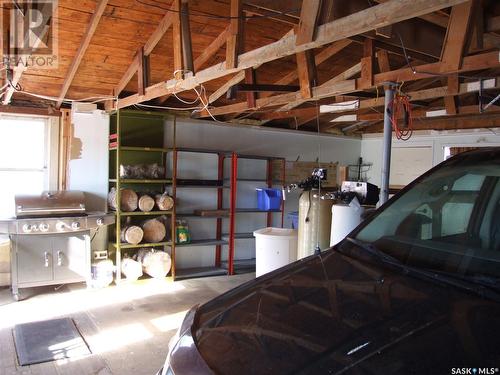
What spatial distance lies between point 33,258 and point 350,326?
4432 millimetres

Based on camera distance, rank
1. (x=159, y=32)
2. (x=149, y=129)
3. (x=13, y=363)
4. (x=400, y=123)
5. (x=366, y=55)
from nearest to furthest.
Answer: (x=13, y=363) → (x=366, y=55) → (x=159, y=32) → (x=400, y=123) → (x=149, y=129)

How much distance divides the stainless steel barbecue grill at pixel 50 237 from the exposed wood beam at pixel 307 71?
2894 mm

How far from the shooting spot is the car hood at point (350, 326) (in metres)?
1.06

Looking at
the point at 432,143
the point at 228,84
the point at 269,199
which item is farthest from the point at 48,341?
the point at 432,143

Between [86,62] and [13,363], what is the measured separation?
3.05 meters

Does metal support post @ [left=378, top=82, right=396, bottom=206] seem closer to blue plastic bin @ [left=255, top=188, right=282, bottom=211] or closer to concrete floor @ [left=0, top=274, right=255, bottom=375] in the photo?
concrete floor @ [left=0, top=274, right=255, bottom=375]

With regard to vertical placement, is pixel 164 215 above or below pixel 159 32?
below

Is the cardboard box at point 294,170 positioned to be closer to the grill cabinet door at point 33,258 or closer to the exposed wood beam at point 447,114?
the exposed wood beam at point 447,114

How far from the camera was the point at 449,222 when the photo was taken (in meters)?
1.81

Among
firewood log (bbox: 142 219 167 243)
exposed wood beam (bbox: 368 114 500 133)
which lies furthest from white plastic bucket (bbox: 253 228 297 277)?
exposed wood beam (bbox: 368 114 500 133)

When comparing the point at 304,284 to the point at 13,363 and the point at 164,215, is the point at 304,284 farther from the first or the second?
the point at 164,215

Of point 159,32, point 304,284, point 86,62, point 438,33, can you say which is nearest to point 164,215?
point 86,62

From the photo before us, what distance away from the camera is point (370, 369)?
1033 millimetres

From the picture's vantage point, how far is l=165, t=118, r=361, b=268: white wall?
6.12 meters
